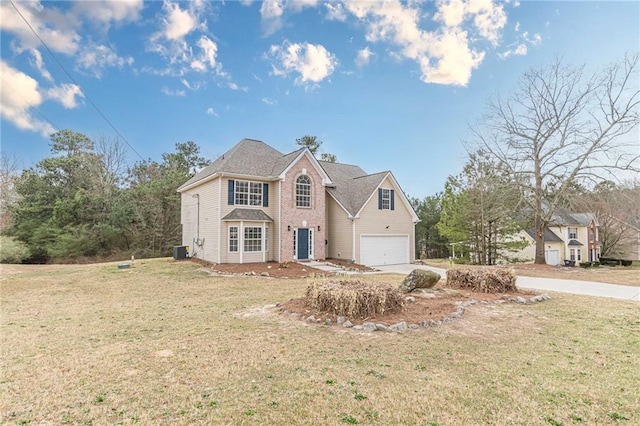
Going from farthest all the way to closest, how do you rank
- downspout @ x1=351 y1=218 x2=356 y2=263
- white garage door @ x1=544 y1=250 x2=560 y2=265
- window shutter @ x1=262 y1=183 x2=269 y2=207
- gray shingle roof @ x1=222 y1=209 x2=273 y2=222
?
white garage door @ x1=544 y1=250 x2=560 y2=265
downspout @ x1=351 y1=218 x2=356 y2=263
window shutter @ x1=262 y1=183 x2=269 y2=207
gray shingle roof @ x1=222 y1=209 x2=273 y2=222

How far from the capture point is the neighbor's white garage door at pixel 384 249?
2103 cm

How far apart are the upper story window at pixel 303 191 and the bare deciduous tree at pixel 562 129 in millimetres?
12501

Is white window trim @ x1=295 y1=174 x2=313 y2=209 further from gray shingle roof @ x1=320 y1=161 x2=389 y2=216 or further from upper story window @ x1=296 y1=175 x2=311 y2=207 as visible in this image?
gray shingle roof @ x1=320 y1=161 x2=389 y2=216

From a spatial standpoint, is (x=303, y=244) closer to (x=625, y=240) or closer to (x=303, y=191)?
(x=303, y=191)

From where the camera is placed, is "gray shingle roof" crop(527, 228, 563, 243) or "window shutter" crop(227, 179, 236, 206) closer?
"window shutter" crop(227, 179, 236, 206)

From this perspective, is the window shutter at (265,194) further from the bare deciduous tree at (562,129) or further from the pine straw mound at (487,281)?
the bare deciduous tree at (562,129)


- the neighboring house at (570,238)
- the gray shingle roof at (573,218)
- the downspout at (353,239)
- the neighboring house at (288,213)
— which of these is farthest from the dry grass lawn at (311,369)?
the gray shingle roof at (573,218)

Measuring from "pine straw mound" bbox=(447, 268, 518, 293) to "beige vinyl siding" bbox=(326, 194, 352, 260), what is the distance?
32.9ft

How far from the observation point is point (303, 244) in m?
19.9

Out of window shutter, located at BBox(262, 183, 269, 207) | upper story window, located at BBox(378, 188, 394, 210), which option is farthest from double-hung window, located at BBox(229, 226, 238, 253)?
upper story window, located at BBox(378, 188, 394, 210)

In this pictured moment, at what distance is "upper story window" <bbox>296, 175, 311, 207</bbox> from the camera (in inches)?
779

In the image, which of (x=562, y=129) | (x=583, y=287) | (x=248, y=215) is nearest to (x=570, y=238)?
(x=562, y=129)

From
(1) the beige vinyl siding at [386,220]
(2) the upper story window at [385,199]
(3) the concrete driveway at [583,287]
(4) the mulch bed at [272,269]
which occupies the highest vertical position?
(2) the upper story window at [385,199]

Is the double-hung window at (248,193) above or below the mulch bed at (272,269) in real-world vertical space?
above
